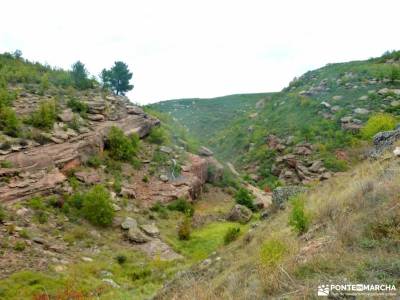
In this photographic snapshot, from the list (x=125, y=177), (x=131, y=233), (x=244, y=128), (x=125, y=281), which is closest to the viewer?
(x=125, y=281)

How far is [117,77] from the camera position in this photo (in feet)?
90.4

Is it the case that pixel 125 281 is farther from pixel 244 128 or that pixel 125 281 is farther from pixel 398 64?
pixel 398 64

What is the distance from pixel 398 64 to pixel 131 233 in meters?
28.0

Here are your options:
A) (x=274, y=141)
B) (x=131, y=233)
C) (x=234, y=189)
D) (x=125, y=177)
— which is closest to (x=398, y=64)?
(x=274, y=141)

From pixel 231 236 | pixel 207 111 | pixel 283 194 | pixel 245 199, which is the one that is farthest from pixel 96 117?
pixel 207 111

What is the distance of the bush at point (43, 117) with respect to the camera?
15742 millimetres

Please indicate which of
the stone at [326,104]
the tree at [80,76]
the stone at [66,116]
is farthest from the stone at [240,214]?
the stone at [326,104]

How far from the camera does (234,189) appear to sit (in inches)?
800

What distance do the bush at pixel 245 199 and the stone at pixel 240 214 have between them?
1207 millimetres

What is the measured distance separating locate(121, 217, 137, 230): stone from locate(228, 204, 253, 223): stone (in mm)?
4526

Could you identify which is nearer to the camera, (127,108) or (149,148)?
(149,148)

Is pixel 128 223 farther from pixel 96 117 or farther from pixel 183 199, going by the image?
pixel 96 117

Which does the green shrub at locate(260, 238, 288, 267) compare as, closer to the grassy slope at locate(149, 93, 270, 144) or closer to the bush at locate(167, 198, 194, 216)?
Result: the bush at locate(167, 198, 194, 216)

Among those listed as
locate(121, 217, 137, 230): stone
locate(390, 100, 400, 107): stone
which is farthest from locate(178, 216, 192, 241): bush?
locate(390, 100, 400, 107): stone
